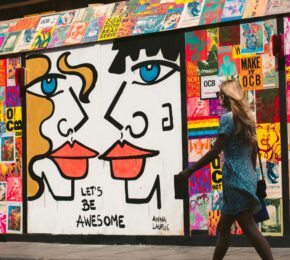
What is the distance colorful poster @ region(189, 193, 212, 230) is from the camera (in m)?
11.5

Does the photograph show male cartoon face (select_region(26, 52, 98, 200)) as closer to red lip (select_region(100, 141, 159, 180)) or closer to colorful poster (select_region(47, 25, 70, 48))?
colorful poster (select_region(47, 25, 70, 48))

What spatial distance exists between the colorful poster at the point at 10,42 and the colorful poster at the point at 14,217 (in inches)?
94.6

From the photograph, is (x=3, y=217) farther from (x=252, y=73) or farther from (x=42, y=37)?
(x=252, y=73)

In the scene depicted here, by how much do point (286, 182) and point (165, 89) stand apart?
220cm

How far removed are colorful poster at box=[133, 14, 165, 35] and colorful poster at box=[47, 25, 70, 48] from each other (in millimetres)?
1371

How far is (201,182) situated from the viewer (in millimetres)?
11570

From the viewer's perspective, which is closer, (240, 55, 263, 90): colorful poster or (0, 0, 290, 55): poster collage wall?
(240, 55, 263, 90): colorful poster

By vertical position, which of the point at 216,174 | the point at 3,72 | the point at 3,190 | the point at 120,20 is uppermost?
the point at 120,20

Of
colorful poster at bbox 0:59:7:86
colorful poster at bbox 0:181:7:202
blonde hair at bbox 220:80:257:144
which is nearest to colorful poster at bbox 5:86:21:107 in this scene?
colorful poster at bbox 0:59:7:86

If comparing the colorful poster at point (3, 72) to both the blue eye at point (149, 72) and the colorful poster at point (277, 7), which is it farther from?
the colorful poster at point (277, 7)

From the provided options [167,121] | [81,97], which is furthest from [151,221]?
[81,97]

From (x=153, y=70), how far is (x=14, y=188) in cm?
314

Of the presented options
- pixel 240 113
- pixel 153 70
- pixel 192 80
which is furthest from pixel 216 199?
pixel 240 113

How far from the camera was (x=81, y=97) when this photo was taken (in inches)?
508
